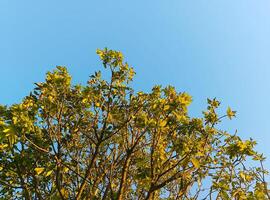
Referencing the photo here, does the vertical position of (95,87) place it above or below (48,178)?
above

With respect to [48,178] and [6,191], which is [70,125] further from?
[6,191]

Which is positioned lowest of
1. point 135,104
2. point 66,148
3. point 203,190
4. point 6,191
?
point 6,191

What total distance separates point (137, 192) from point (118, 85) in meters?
4.86

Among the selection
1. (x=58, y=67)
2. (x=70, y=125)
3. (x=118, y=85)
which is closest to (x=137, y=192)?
(x=70, y=125)

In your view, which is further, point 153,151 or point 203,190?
point 203,190

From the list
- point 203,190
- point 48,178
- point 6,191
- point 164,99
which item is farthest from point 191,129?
point 6,191

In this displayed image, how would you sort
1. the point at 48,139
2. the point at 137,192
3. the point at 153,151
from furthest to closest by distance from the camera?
the point at 137,192 < the point at 48,139 < the point at 153,151

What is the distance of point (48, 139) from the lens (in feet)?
39.5

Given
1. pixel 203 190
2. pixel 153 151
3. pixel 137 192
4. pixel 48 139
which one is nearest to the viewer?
pixel 153 151

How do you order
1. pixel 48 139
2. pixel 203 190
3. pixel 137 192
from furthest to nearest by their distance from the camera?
pixel 137 192 < pixel 203 190 < pixel 48 139

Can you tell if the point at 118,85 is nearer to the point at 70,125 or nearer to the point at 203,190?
the point at 70,125

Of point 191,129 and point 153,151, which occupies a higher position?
point 191,129

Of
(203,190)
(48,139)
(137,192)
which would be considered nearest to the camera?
(48,139)

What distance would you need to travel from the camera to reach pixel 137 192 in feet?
46.9
